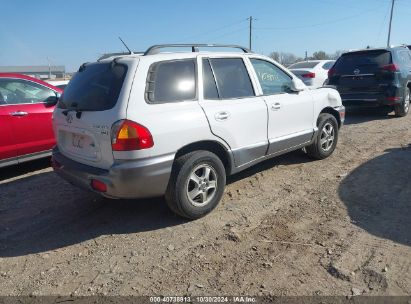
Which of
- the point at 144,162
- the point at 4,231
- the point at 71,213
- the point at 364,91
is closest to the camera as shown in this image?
the point at 144,162

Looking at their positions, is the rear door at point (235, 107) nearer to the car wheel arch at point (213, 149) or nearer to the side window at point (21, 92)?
the car wheel arch at point (213, 149)

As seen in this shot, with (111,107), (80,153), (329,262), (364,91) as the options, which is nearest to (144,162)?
(111,107)

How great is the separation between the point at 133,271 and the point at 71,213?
158 cm

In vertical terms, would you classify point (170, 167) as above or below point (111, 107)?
below

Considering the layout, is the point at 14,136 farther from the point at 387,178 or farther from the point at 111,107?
the point at 387,178

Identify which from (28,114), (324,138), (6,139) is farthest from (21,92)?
(324,138)

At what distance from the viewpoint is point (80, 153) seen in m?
3.92

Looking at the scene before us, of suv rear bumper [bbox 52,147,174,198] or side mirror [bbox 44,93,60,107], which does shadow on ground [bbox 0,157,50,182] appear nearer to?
side mirror [bbox 44,93,60,107]

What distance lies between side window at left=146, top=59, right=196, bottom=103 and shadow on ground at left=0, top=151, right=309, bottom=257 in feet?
4.44

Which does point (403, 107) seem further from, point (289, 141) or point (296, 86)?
point (289, 141)

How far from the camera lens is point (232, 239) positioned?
3656 mm

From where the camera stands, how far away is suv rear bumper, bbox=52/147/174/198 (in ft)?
11.4

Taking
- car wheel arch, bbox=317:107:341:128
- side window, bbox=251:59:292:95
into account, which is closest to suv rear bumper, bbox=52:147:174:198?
side window, bbox=251:59:292:95

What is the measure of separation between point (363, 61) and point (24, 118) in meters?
7.51
